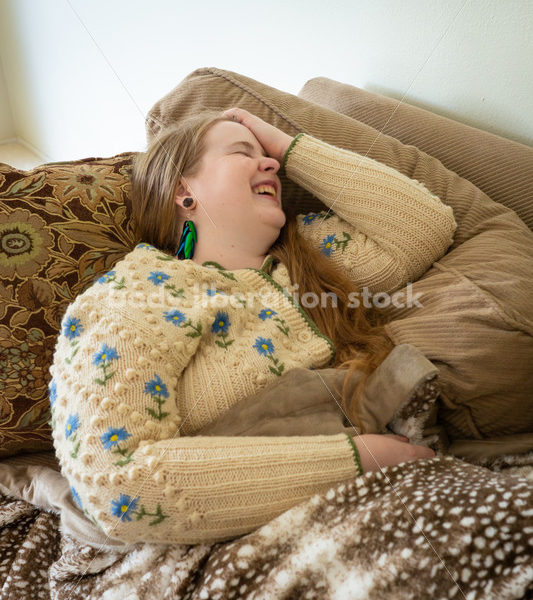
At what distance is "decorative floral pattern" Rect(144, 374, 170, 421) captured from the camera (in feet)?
2.50

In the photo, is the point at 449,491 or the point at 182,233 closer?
the point at 449,491

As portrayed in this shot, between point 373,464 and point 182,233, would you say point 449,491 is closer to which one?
point 373,464

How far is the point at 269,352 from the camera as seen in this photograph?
91 centimetres

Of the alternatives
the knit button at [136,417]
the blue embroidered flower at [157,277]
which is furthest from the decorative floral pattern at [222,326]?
the knit button at [136,417]

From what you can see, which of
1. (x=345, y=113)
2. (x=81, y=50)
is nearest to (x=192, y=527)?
(x=345, y=113)

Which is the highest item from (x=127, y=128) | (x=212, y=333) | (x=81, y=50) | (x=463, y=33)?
(x=463, y=33)

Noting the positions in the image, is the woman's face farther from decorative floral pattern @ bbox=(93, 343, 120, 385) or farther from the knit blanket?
the knit blanket

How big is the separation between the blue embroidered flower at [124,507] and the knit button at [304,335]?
16.3 inches

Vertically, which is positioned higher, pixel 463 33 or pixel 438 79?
pixel 463 33

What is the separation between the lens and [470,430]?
91 cm

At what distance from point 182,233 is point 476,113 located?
0.78 meters

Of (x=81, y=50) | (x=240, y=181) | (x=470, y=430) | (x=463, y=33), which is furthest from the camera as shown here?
(x=81, y=50)

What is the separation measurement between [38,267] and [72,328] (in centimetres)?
19

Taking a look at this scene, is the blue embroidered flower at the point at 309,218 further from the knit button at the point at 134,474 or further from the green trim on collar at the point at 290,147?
the knit button at the point at 134,474
